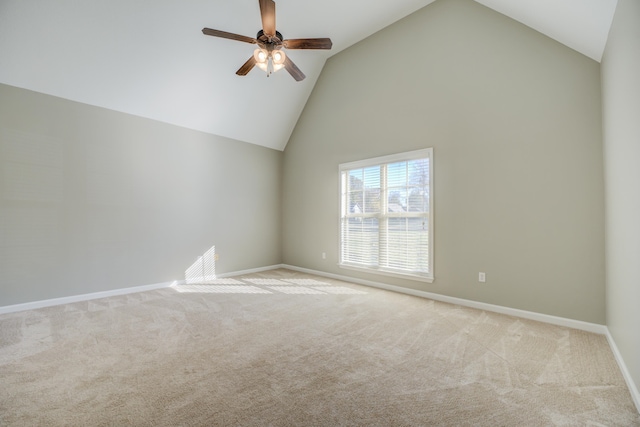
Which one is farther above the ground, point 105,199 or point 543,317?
point 105,199

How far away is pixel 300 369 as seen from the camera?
199 cm

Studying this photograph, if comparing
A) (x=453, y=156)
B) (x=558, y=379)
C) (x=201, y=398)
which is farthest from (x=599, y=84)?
(x=201, y=398)

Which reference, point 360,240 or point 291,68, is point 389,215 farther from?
point 291,68

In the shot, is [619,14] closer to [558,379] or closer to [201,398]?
[558,379]

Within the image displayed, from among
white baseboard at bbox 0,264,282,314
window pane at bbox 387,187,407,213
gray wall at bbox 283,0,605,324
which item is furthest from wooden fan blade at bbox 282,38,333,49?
white baseboard at bbox 0,264,282,314

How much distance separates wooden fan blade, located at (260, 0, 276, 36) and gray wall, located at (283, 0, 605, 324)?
2.24 metres

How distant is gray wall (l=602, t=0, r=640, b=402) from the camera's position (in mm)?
1681

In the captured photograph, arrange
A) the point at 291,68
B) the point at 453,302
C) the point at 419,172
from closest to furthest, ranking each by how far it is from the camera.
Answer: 1. the point at 291,68
2. the point at 453,302
3. the point at 419,172

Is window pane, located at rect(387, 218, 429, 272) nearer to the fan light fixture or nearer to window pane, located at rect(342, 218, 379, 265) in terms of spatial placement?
window pane, located at rect(342, 218, 379, 265)

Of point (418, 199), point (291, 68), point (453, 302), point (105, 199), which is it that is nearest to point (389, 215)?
point (418, 199)

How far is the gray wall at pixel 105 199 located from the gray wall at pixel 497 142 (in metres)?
2.82

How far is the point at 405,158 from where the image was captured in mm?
3998

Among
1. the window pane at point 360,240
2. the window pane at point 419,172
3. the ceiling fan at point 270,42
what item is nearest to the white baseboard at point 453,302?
the window pane at point 360,240

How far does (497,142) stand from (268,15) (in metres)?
2.90
